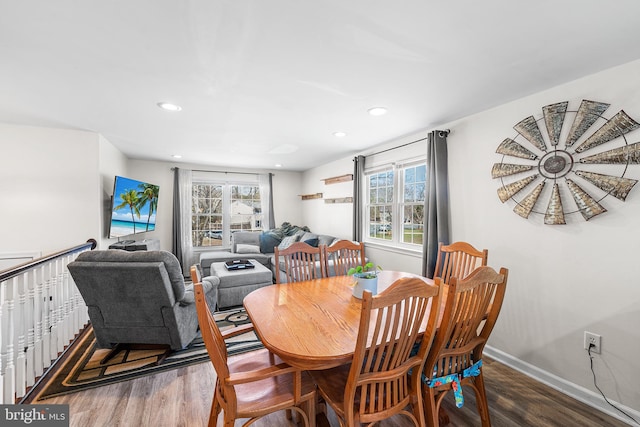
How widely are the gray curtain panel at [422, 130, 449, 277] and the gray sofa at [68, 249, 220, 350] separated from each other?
2476mm

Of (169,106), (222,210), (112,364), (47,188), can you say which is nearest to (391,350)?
(112,364)

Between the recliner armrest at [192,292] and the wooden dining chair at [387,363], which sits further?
the recliner armrest at [192,292]

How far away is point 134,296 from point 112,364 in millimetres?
724

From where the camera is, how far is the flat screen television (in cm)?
375

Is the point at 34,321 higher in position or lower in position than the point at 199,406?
higher

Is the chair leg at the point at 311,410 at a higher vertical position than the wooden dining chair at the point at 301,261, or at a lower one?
lower

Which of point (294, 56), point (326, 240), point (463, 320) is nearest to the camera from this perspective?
point (463, 320)

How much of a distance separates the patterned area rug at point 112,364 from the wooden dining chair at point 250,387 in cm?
122

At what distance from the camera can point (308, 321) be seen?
1486mm

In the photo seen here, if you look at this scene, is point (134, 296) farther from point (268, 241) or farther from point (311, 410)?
point (268, 241)

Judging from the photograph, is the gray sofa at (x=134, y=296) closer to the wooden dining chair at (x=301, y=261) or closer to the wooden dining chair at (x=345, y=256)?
the wooden dining chair at (x=301, y=261)

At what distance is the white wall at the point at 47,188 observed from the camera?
3.20m

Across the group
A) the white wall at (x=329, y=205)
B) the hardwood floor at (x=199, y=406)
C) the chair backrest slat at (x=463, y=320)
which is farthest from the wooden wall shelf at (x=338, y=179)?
the chair backrest slat at (x=463, y=320)

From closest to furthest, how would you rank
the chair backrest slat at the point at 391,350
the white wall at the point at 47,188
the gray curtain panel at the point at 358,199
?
the chair backrest slat at the point at 391,350
the white wall at the point at 47,188
the gray curtain panel at the point at 358,199
